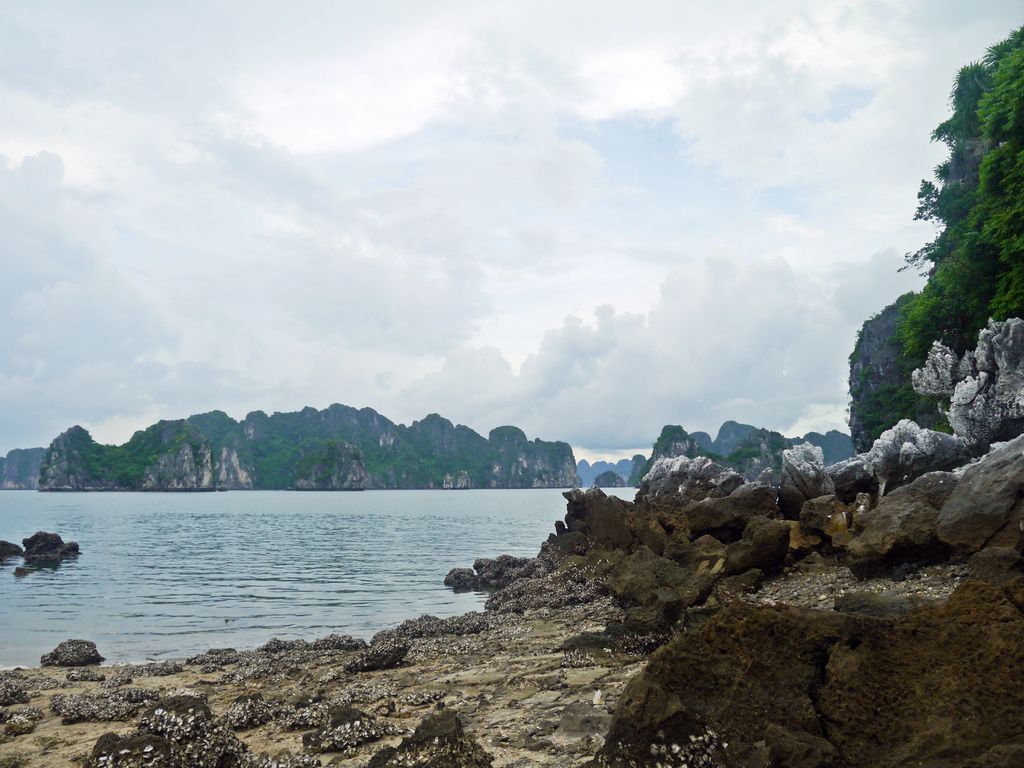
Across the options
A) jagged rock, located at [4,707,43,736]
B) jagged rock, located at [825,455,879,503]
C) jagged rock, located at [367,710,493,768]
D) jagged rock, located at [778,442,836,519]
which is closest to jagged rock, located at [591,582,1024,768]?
jagged rock, located at [367,710,493,768]

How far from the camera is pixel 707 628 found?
6.41 meters

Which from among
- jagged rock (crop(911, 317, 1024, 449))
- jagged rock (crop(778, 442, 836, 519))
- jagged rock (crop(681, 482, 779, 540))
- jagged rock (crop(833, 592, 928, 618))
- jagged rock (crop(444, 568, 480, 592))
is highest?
jagged rock (crop(911, 317, 1024, 449))

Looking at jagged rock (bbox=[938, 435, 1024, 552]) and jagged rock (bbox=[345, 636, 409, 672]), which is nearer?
jagged rock (bbox=[938, 435, 1024, 552])

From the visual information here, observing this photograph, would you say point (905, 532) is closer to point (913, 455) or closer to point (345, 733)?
point (913, 455)

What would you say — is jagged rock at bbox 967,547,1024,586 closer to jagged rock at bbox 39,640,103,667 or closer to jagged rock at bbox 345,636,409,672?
jagged rock at bbox 345,636,409,672

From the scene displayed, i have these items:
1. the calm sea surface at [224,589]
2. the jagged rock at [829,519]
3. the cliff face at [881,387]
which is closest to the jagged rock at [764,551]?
the jagged rock at [829,519]

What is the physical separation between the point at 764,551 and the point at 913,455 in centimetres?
797

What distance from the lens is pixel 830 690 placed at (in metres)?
5.66

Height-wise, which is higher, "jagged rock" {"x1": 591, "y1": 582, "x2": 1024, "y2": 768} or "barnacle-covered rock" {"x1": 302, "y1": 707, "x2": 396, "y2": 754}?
"jagged rock" {"x1": 591, "y1": 582, "x2": 1024, "y2": 768}

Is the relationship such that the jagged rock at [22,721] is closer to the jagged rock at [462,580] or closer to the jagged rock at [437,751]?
the jagged rock at [437,751]

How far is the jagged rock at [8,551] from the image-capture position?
46.4m

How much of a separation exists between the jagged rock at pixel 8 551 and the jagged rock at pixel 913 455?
178 feet

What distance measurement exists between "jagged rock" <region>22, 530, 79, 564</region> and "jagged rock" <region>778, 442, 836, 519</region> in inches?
1789

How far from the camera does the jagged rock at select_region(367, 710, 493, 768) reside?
20.0ft
